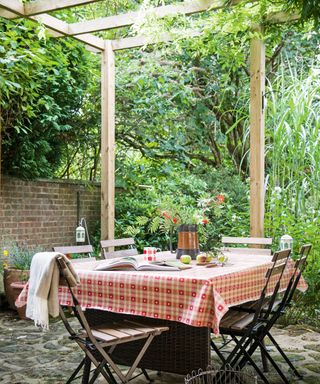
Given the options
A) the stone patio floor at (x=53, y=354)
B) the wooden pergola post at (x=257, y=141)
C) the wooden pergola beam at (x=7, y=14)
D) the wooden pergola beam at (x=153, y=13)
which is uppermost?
the wooden pergola beam at (x=153, y=13)

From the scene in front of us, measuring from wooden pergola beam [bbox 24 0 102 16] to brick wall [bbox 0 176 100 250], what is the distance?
7.17 ft

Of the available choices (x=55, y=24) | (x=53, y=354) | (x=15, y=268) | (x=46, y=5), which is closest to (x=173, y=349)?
(x=53, y=354)

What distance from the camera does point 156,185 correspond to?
8.56m

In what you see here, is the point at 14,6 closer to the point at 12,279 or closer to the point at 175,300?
the point at 12,279

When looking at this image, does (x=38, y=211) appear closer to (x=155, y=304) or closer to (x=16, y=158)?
(x=16, y=158)

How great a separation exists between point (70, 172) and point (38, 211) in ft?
5.01

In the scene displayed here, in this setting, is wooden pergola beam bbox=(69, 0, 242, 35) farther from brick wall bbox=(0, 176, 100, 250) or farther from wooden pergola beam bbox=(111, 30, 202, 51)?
brick wall bbox=(0, 176, 100, 250)

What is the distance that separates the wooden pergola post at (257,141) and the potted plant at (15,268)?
8.32 ft

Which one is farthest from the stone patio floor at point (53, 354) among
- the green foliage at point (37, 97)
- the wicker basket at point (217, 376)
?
the green foliage at point (37, 97)

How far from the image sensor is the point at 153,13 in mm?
5617

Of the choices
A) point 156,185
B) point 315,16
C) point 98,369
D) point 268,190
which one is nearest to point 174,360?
point 98,369

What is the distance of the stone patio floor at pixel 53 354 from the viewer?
4.07m

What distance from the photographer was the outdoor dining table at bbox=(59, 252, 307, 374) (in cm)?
Result: 326

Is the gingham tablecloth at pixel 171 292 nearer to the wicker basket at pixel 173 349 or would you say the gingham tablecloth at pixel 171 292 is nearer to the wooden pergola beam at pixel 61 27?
the wicker basket at pixel 173 349
